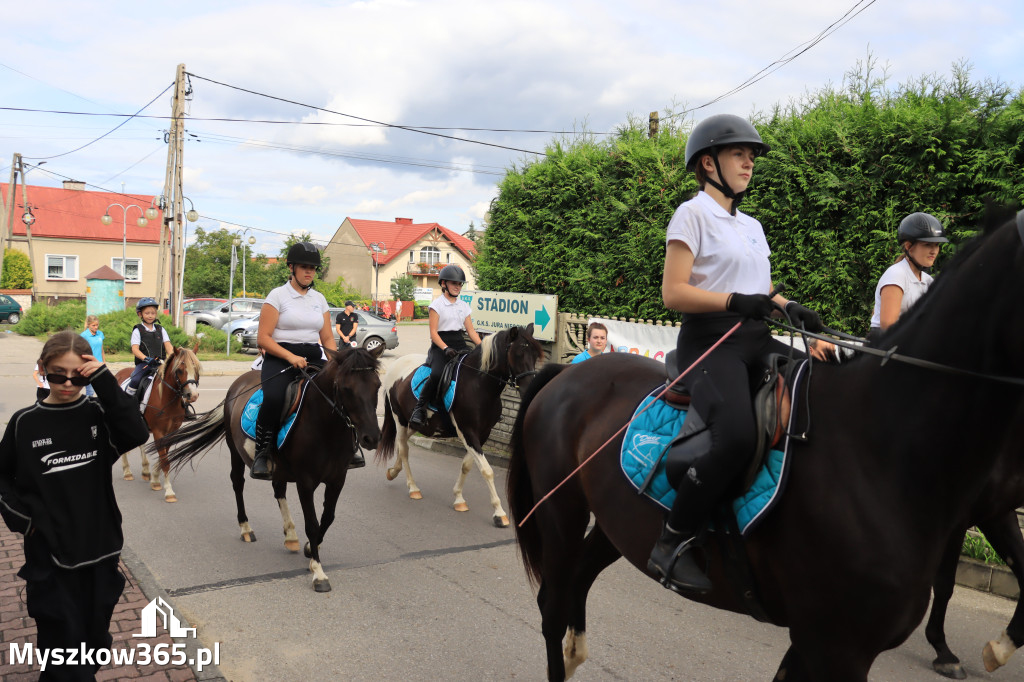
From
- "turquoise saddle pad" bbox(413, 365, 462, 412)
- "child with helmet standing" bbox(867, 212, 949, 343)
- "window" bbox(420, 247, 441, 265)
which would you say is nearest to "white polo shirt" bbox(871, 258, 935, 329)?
"child with helmet standing" bbox(867, 212, 949, 343)

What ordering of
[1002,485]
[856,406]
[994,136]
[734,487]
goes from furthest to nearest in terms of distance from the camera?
[994,136]
[1002,485]
[734,487]
[856,406]

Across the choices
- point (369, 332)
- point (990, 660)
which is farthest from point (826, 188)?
point (369, 332)

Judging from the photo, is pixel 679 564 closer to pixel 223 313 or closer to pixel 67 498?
pixel 67 498

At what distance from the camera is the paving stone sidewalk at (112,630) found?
392cm

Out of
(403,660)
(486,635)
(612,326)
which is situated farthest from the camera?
(612,326)

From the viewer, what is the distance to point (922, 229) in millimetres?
4520

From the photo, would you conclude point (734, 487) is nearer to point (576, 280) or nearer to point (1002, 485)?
point (1002, 485)

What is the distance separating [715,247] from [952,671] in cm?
331

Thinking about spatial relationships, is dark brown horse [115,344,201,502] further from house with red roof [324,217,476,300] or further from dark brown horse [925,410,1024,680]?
house with red roof [324,217,476,300]

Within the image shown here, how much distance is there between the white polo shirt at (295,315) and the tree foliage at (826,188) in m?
4.25

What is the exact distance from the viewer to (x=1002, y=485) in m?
3.60

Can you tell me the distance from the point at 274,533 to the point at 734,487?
551 centimetres

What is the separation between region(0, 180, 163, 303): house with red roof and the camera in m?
51.1

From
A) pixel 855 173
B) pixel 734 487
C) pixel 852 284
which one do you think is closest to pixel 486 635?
pixel 734 487
